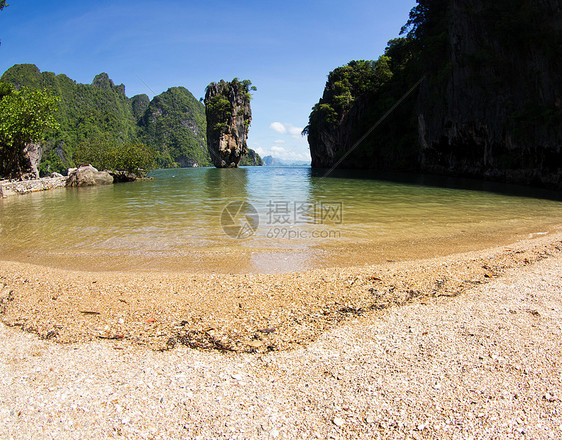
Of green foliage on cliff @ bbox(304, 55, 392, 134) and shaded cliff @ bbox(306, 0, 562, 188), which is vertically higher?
green foliage on cliff @ bbox(304, 55, 392, 134)

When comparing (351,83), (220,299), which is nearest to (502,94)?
(220,299)

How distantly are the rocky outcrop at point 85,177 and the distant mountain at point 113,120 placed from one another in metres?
35.2

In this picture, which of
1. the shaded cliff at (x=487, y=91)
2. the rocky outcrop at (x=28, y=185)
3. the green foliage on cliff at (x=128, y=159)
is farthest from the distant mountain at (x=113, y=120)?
the shaded cliff at (x=487, y=91)

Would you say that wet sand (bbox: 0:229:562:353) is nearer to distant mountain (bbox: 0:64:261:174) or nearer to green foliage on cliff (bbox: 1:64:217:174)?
green foliage on cliff (bbox: 1:64:217:174)

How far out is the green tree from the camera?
81.5ft

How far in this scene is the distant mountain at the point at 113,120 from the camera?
8125 cm

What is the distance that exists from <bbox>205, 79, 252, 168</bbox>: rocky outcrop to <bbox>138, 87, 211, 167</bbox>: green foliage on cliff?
5512 centimetres

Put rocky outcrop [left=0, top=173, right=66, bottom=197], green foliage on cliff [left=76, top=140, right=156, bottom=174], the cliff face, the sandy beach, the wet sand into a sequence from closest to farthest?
the sandy beach < the wet sand < the cliff face < rocky outcrop [left=0, top=173, right=66, bottom=197] < green foliage on cliff [left=76, top=140, right=156, bottom=174]

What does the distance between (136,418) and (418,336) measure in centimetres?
274

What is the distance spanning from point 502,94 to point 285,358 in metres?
29.6

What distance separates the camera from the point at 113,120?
113 metres

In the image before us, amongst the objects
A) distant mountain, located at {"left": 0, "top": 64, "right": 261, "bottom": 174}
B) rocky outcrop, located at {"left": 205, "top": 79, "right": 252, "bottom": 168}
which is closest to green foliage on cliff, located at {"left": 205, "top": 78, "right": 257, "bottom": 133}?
rocky outcrop, located at {"left": 205, "top": 79, "right": 252, "bottom": 168}

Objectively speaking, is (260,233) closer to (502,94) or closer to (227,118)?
(502,94)

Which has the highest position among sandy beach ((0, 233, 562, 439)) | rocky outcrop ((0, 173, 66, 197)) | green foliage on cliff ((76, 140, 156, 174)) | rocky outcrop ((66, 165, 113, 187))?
green foliage on cliff ((76, 140, 156, 174))
